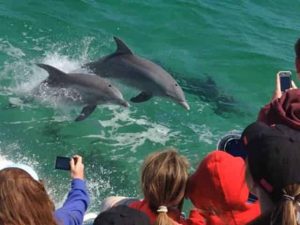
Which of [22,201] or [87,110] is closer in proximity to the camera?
[22,201]

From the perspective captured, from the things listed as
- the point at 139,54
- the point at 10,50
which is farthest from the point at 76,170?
the point at 139,54

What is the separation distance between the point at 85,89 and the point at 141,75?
1093mm

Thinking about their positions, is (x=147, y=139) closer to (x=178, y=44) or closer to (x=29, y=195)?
(x=178, y=44)

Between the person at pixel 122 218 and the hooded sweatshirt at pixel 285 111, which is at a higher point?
the hooded sweatshirt at pixel 285 111

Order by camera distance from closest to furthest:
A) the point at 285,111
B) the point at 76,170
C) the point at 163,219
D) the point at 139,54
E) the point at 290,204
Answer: the point at 290,204, the point at 163,219, the point at 285,111, the point at 76,170, the point at 139,54

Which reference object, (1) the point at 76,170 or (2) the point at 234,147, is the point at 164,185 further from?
(2) the point at 234,147

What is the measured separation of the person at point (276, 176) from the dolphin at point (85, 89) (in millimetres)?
6156

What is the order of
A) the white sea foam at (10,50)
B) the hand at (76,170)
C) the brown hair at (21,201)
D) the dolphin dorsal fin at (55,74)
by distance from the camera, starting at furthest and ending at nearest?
the white sea foam at (10,50) < the dolphin dorsal fin at (55,74) < the hand at (76,170) < the brown hair at (21,201)

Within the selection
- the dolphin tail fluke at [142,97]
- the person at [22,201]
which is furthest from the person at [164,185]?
the dolphin tail fluke at [142,97]

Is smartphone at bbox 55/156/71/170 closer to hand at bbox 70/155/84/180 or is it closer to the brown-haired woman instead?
hand at bbox 70/155/84/180

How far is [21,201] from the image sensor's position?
3.47 metres

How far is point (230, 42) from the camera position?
14.7 meters

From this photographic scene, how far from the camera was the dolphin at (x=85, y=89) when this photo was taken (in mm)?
9469

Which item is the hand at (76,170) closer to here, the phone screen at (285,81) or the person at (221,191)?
the person at (221,191)
